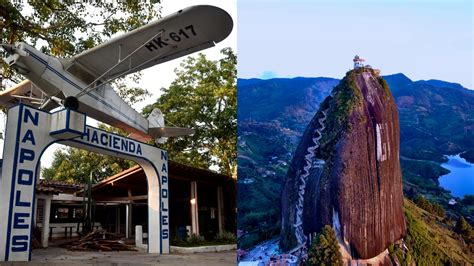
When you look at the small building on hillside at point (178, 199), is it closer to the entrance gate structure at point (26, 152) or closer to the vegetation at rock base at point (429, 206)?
the entrance gate structure at point (26, 152)

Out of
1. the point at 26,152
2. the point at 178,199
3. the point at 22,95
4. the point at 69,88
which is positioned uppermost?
the point at 22,95

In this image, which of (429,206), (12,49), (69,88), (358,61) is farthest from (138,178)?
(429,206)

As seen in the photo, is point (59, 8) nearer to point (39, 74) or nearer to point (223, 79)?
point (39, 74)

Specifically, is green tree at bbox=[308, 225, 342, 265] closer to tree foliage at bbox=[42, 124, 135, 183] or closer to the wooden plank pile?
the wooden plank pile

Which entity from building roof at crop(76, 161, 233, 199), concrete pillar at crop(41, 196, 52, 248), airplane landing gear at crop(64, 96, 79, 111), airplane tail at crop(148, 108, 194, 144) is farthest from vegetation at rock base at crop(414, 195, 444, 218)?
concrete pillar at crop(41, 196, 52, 248)

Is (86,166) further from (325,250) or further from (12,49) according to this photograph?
(325,250)

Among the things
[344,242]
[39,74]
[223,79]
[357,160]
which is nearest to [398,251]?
[344,242]
